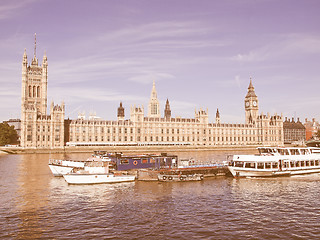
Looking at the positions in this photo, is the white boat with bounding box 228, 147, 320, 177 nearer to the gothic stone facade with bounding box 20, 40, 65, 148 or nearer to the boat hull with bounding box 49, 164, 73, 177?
the boat hull with bounding box 49, 164, 73, 177

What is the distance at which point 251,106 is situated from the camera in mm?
184250

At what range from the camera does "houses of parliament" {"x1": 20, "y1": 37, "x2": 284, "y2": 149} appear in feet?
419

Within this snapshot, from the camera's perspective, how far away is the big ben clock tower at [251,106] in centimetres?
18388

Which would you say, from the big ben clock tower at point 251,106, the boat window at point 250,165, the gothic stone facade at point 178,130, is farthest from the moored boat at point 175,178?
the big ben clock tower at point 251,106

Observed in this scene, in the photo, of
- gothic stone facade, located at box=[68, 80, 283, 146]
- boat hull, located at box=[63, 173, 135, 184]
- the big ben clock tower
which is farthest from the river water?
the big ben clock tower

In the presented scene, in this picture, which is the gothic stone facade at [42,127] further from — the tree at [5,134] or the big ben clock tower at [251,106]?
the big ben clock tower at [251,106]

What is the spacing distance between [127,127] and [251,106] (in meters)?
81.8

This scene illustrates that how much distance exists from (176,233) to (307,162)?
143 ft

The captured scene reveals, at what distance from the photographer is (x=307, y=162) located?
5844 centimetres

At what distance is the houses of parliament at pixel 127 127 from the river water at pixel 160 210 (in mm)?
85735

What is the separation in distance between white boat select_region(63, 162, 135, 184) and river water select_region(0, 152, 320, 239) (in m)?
1.40

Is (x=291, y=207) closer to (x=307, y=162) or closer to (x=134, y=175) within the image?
(x=134, y=175)

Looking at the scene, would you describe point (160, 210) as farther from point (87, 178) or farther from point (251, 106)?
point (251, 106)

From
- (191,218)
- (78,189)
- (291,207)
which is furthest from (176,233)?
(78,189)
